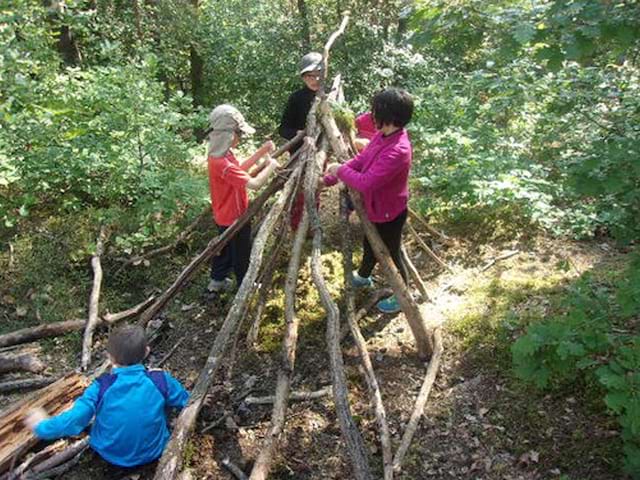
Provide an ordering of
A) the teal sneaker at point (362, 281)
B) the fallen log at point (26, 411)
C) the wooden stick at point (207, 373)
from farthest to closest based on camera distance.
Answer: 1. the teal sneaker at point (362, 281)
2. the fallen log at point (26, 411)
3. the wooden stick at point (207, 373)

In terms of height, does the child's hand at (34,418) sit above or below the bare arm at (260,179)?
below

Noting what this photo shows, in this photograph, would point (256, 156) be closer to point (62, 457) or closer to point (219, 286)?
point (219, 286)

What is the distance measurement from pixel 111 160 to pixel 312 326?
293 cm

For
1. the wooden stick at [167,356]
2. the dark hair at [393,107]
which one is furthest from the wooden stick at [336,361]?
the wooden stick at [167,356]

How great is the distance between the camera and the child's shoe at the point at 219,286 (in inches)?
206

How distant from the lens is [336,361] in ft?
11.0

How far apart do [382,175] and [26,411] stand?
10.0ft

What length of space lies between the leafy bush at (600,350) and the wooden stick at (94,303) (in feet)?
11.4

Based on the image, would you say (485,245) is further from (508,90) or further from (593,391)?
(593,391)

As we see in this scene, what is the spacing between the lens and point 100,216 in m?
5.59

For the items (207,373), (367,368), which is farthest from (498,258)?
(207,373)

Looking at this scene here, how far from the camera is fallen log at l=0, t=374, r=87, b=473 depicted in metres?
3.42

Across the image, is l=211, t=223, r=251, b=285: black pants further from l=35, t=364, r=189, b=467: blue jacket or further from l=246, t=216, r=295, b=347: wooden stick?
l=35, t=364, r=189, b=467: blue jacket

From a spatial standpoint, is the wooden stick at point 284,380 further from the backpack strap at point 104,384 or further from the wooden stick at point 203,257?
the backpack strap at point 104,384
